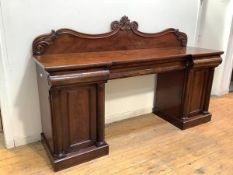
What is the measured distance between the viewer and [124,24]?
2.39 m

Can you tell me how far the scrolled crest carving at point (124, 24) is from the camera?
2.34 metres

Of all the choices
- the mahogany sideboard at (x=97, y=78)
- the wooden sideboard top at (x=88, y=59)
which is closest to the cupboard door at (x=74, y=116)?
the mahogany sideboard at (x=97, y=78)

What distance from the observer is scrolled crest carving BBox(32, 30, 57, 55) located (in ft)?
6.54

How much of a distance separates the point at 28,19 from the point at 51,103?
79 centimetres

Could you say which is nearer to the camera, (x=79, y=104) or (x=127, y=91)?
(x=79, y=104)

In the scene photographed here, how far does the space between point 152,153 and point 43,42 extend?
1.44 meters

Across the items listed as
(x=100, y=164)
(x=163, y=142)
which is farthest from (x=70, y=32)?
(x=163, y=142)

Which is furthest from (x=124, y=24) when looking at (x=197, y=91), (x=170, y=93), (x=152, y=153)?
(x=152, y=153)

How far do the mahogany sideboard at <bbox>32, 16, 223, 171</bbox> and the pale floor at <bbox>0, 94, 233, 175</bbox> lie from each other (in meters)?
0.12

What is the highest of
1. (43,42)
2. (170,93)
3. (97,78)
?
(43,42)

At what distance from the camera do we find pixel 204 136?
7.95ft

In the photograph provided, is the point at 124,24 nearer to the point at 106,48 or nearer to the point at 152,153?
the point at 106,48

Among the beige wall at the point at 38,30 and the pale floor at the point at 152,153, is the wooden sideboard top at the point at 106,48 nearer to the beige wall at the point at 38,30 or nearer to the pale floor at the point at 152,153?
the beige wall at the point at 38,30

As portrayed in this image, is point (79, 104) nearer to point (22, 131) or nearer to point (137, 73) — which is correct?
point (137, 73)
